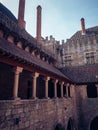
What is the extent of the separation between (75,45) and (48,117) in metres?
17.9

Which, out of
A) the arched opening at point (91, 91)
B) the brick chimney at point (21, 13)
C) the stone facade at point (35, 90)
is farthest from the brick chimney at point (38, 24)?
the arched opening at point (91, 91)

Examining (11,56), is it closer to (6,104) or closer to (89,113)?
(6,104)

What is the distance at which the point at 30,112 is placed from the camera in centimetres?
674

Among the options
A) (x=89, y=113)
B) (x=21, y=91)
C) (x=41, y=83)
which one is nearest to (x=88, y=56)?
(x=89, y=113)

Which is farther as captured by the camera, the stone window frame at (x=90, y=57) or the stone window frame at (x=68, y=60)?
the stone window frame at (x=68, y=60)

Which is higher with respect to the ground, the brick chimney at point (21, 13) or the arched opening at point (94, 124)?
the brick chimney at point (21, 13)

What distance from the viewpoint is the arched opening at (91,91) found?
14898 mm

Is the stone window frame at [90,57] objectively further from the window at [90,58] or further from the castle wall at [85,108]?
the castle wall at [85,108]

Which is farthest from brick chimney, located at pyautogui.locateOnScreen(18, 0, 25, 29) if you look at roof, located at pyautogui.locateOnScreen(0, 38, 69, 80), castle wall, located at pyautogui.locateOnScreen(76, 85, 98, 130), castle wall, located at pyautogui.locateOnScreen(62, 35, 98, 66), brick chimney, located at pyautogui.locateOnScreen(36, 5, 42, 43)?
castle wall, located at pyautogui.locateOnScreen(62, 35, 98, 66)

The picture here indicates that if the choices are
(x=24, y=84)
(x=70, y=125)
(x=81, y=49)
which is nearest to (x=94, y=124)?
(x=70, y=125)

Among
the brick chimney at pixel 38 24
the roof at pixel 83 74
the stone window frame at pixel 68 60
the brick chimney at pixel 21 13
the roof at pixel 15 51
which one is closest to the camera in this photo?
the roof at pixel 15 51

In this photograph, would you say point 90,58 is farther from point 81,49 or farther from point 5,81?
point 5,81

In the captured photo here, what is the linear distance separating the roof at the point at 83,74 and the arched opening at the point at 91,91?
0.67 m

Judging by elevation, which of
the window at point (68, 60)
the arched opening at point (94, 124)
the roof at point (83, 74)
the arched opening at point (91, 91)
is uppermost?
the window at point (68, 60)
